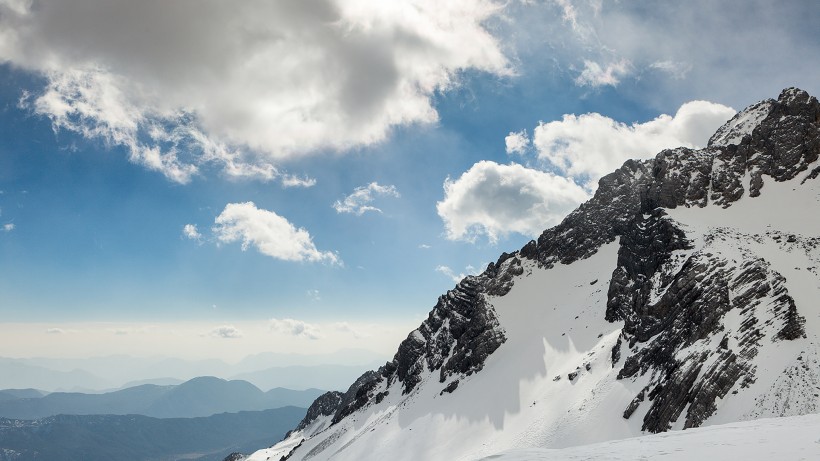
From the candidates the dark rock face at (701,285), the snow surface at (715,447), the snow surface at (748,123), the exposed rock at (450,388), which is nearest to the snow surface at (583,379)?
the snow surface at (715,447)

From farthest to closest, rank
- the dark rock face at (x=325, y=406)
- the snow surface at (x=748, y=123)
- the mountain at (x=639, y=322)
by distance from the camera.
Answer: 1. the dark rock face at (x=325, y=406)
2. the snow surface at (x=748, y=123)
3. the mountain at (x=639, y=322)

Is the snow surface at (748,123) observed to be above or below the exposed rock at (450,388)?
above

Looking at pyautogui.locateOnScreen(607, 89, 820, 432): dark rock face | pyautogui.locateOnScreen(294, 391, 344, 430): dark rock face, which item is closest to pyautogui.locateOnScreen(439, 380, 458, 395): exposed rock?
pyautogui.locateOnScreen(607, 89, 820, 432): dark rock face

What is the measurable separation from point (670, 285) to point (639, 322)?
6062 mm

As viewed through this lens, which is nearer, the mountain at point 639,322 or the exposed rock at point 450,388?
the mountain at point 639,322

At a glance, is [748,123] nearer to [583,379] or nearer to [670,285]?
[670,285]

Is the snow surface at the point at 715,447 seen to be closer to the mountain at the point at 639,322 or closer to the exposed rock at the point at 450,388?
the mountain at the point at 639,322

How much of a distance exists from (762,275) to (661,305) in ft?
33.0

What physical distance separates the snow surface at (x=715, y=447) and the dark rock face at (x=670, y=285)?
60.9ft

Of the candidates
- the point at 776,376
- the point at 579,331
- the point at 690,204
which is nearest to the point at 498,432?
the point at 579,331

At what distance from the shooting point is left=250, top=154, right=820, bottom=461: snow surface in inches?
1172

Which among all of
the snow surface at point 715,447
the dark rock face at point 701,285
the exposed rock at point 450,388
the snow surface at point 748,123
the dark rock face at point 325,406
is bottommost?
the dark rock face at point 325,406

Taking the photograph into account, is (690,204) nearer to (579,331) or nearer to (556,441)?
(579,331)

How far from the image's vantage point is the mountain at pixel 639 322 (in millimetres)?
34562
